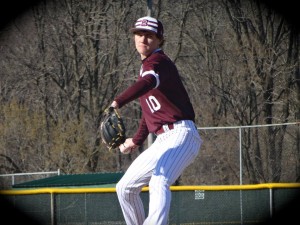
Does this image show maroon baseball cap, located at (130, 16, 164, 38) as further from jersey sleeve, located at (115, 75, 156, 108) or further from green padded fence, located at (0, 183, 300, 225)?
green padded fence, located at (0, 183, 300, 225)

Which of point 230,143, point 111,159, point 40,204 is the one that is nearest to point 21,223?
point 40,204

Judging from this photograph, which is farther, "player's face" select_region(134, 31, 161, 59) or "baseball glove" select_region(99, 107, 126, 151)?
"player's face" select_region(134, 31, 161, 59)

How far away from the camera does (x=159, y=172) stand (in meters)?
5.27

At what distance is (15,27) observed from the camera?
69.9 feet

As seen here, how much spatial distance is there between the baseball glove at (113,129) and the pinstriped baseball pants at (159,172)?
18cm

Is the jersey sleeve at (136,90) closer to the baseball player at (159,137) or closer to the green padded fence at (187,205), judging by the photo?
the baseball player at (159,137)

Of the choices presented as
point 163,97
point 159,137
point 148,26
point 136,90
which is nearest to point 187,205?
point 159,137

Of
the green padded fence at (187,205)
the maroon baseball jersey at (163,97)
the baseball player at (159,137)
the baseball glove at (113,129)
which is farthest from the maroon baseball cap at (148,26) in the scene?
the green padded fence at (187,205)

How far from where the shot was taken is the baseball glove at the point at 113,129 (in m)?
5.28

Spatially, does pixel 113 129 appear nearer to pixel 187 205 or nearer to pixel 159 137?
pixel 159 137

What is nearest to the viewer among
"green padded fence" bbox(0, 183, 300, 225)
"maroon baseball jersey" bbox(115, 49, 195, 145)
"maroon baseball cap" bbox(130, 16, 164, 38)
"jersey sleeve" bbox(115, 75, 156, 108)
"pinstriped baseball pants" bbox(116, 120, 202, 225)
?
"jersey sleeve" bbox(115, 75, 156, 108)

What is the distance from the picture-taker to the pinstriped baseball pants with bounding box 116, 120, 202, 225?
17.1ft

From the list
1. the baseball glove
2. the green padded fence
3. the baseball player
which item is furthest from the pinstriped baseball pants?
the green padded fence

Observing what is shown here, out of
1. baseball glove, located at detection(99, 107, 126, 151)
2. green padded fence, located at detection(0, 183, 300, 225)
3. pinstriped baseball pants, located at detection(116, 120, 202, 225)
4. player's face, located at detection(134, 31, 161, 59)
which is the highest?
player's face, located at detection(134, 31, 161, 59)
